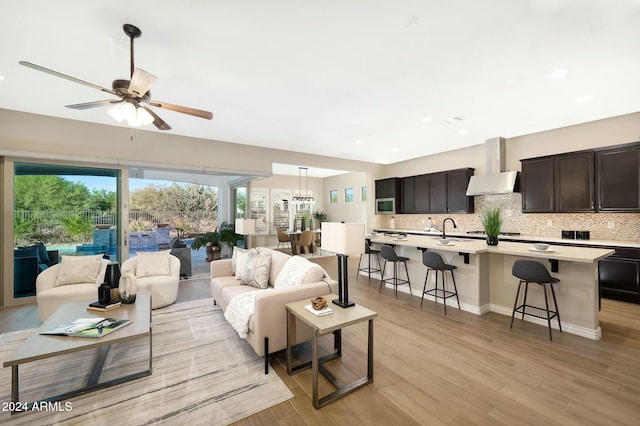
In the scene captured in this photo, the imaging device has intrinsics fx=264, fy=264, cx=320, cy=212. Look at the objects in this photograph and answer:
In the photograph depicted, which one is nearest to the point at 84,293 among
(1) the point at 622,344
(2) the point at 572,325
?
(2) the point at 572,325

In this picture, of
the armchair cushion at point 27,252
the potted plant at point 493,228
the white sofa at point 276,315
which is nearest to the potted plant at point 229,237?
the armchair cushion at point 27,252

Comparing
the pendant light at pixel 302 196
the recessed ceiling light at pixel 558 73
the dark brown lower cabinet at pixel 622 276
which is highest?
the recessed ceiling light at pixel 558 73

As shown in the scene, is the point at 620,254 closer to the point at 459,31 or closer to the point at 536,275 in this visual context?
the point at 536,275

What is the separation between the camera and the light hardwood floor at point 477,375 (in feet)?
5.89

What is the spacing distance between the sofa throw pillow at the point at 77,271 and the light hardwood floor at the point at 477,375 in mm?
624

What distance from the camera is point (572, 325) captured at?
9.78 ft

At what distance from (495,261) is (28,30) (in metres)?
5.46

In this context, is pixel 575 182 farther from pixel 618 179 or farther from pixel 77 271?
pixel 77 271

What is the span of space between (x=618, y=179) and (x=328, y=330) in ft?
17.5

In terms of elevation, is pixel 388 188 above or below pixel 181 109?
below

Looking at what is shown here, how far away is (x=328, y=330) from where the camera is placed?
73.0 inches

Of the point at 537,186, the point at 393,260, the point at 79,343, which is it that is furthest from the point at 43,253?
the point at 537,186

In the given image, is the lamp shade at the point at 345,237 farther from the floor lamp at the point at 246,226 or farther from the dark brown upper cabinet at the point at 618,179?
the dark brown upper cabinet at the point at 618,179

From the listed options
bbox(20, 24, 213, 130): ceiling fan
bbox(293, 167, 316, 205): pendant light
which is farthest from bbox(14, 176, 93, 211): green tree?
bbox(293, 167, 316, 205): pendant light
